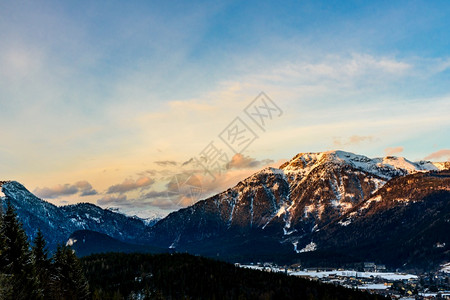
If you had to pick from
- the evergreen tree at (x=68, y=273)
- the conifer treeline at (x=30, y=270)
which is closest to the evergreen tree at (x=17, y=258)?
the conifer treeline at (x=30, y=270)

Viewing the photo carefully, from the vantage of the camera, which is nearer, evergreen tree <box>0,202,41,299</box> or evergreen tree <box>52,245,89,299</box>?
evergreen tree <box>0,202,41,299</box>

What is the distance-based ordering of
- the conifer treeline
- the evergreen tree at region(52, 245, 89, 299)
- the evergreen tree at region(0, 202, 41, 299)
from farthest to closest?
the evergreen tree at region(52, 245, 89, 299), the evergreen tree at region(0, 202, 41, 299), the conifer treeline

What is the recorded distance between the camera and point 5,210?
269 feet

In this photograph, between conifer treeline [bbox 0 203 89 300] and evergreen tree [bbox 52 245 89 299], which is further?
evergreen tree [bbox 52 245 89 299]

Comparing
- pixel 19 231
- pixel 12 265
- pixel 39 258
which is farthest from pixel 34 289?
pixel 39 258

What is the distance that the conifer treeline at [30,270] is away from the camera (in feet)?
216

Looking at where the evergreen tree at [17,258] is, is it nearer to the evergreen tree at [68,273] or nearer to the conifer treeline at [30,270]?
the conifer treeline at [30,270]

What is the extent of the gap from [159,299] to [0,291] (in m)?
154

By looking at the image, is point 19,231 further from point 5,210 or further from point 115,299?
point 115,299

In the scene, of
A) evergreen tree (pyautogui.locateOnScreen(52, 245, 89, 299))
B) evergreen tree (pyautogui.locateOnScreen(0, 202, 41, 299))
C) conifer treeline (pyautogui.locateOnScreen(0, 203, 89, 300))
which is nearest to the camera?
conifer treeline (pyautogui.locateOnScreen(0, 203, 89, 300))

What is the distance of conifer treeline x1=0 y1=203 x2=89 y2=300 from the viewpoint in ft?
216

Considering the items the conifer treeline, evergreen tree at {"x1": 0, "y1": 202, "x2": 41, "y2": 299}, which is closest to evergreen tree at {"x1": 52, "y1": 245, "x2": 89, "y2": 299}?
the conifer treeline

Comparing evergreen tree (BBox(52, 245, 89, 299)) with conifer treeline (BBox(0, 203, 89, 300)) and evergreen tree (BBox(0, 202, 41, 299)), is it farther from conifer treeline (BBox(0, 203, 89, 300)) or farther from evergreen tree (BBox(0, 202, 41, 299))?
evergreen tree (BBox(0, 202, 41, 299))

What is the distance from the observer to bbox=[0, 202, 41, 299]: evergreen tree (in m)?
68.4
